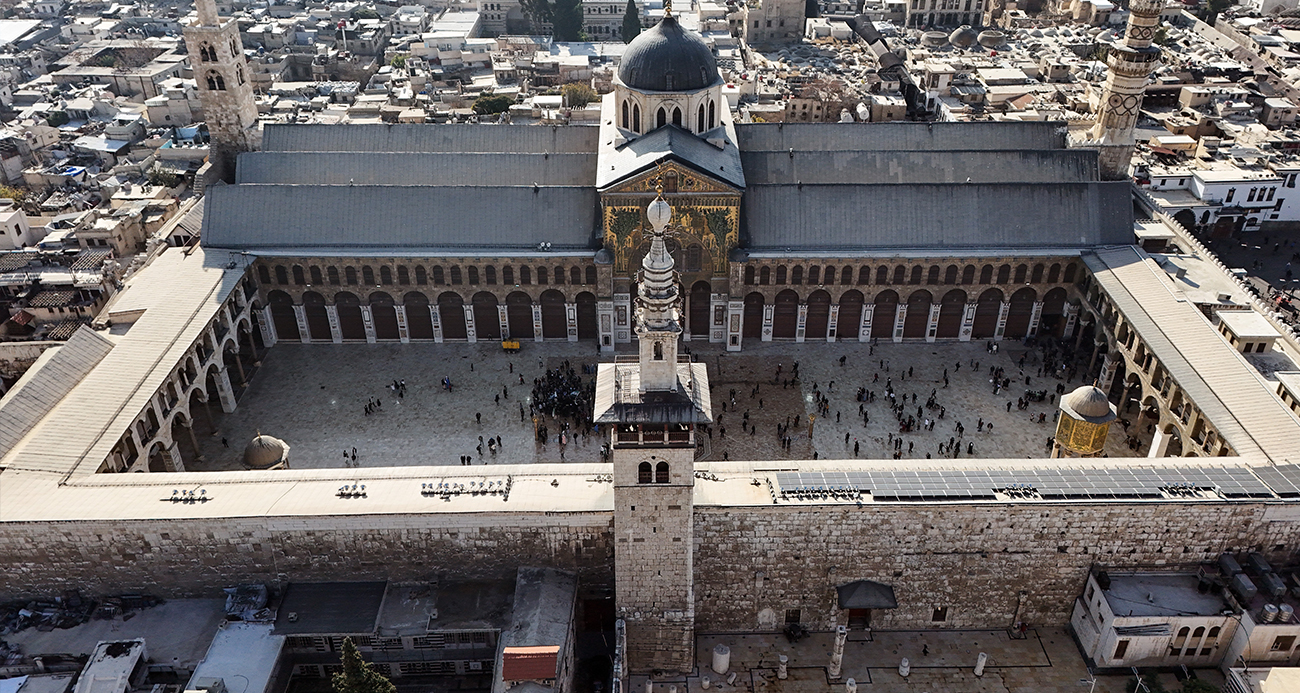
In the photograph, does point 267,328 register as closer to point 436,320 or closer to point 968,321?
point 436,320

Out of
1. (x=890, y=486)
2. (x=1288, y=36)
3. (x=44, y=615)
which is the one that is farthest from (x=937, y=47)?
(x=44, y=615)

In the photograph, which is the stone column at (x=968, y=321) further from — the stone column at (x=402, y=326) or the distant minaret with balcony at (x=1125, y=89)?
the stone column at (x=402, y=326)

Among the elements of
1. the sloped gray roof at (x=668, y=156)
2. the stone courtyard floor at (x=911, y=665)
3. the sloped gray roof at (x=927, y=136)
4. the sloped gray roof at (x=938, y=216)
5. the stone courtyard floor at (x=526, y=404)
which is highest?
the sloped gray roof at (x=668, y=156)

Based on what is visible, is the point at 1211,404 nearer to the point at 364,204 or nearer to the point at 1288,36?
the point at 364,204

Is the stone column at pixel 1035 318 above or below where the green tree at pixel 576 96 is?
below

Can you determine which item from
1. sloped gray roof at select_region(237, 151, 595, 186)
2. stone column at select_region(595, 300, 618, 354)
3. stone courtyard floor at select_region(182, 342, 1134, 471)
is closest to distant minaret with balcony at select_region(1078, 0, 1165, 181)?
stone courtyard floor at select_region(182, 342, 1134, 471)

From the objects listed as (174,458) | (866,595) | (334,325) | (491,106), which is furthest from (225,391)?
(491,106)

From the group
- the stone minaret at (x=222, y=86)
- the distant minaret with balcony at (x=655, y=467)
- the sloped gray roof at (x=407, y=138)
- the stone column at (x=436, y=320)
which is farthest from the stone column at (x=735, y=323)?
the stone minaret at (x=222, y=86)

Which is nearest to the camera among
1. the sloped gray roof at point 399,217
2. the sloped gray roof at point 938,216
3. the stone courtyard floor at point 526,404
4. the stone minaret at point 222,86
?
the stone courtyard floor at point 526,404
